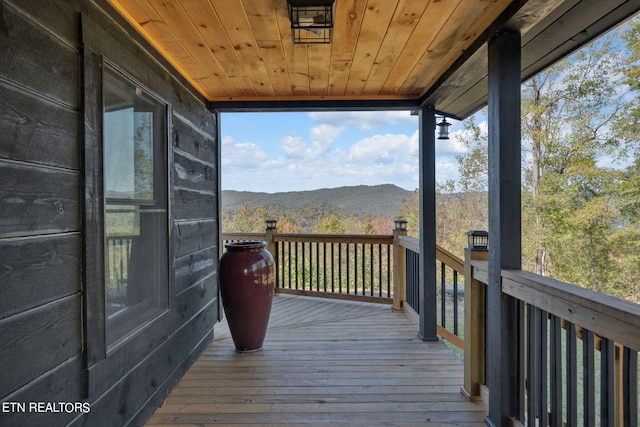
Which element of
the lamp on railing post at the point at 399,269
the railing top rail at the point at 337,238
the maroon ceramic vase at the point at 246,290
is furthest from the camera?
the railing top rail at the point at 337,238

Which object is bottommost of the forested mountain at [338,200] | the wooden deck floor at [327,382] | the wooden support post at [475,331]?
the wooden deck floor at [327,382]

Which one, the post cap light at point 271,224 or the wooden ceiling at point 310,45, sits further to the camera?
the post cap light at point 271,224

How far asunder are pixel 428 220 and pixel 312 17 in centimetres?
209

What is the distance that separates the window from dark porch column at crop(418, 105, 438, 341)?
217 centimetres

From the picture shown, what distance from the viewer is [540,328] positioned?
166cm

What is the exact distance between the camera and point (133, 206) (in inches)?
79.0

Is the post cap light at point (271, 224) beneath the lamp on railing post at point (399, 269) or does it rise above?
above

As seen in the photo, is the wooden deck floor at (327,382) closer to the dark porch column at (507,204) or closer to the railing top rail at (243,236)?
the dark porch column at (507,204)

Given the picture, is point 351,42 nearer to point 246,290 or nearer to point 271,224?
point 246,290

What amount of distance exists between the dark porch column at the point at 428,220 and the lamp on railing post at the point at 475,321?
3.14ft

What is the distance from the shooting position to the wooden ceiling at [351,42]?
1.76m

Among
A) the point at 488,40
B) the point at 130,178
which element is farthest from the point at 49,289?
the point at 488,40

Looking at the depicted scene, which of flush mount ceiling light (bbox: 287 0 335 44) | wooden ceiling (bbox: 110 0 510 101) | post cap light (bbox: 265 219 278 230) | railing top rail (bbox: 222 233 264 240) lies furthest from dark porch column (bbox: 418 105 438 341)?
railing top rail (bbox: 222 233 264 240)

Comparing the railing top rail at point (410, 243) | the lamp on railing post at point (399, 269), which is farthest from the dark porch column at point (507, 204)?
the lamp on railing post at point (399, 269)
